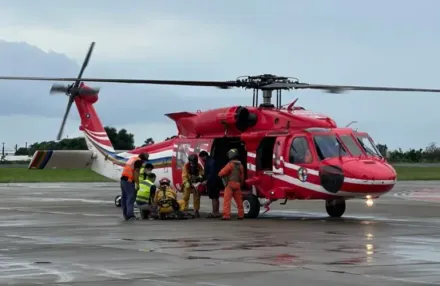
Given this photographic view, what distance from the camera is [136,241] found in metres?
16.7

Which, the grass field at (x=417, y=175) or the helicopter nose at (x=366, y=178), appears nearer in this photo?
the helicopter nose at (x=366, y=178)

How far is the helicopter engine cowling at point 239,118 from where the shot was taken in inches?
949

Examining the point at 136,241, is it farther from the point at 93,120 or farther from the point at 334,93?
the point at 93,120

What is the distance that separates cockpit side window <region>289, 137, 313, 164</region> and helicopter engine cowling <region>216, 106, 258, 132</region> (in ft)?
4.98

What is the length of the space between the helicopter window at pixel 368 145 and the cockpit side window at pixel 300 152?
131 cm

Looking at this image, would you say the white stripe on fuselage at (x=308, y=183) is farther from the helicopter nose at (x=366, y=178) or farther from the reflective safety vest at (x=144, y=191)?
the reflective safety vest at (x=144, y=191)

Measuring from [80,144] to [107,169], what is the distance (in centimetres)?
6583

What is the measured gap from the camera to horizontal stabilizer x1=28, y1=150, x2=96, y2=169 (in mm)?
30812

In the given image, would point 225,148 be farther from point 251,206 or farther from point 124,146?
point 124,146

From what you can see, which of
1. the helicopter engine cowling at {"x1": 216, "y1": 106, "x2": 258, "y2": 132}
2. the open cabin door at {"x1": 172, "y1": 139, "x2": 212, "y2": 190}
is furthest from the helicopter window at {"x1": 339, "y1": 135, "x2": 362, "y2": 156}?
the open cabin door at {"x1": 172, "y1": 139, "x2": 212, "y2": 190}

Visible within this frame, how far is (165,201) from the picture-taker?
23062 millimetres

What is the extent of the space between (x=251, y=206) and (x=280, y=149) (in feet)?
5.42

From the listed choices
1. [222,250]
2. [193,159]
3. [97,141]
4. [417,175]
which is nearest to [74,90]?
[97,141]

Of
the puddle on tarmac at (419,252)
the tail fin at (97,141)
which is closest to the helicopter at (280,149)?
the tail fin at (97,141)
